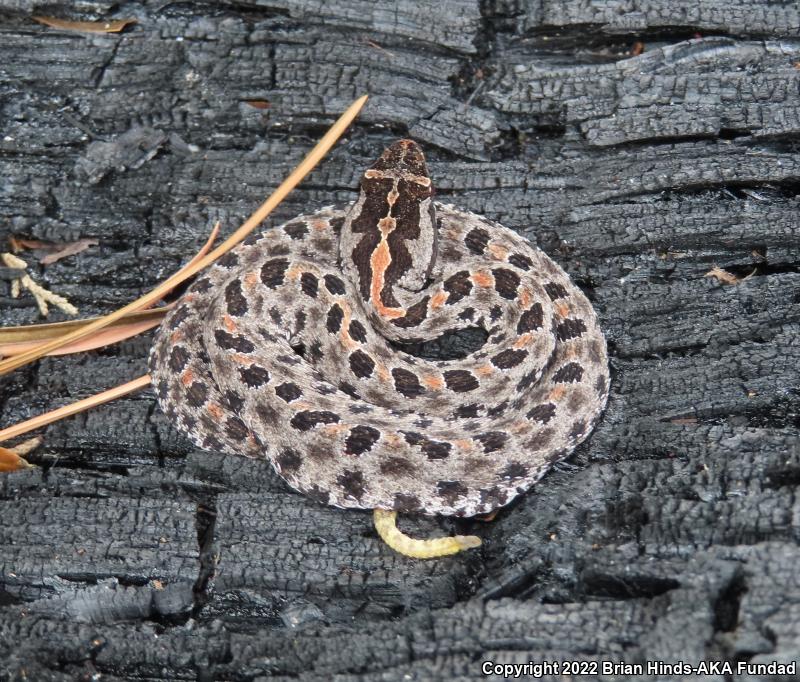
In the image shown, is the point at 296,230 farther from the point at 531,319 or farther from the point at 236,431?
the point at 531,319

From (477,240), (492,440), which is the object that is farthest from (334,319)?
(492,440)

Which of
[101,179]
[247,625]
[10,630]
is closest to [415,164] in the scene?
[101,179]

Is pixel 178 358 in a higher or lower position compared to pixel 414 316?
lower

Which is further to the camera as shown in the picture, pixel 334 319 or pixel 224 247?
pixel 224 247

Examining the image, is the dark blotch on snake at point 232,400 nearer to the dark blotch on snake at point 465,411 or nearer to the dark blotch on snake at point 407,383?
the dark blotch on snake at point 407,383

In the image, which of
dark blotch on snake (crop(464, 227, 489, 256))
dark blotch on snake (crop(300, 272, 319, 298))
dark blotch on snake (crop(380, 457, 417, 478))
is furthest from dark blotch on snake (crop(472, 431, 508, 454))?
dark blotch on snake (crop(300, 272, 319, 298))

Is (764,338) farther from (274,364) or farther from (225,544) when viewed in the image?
(225,544)
